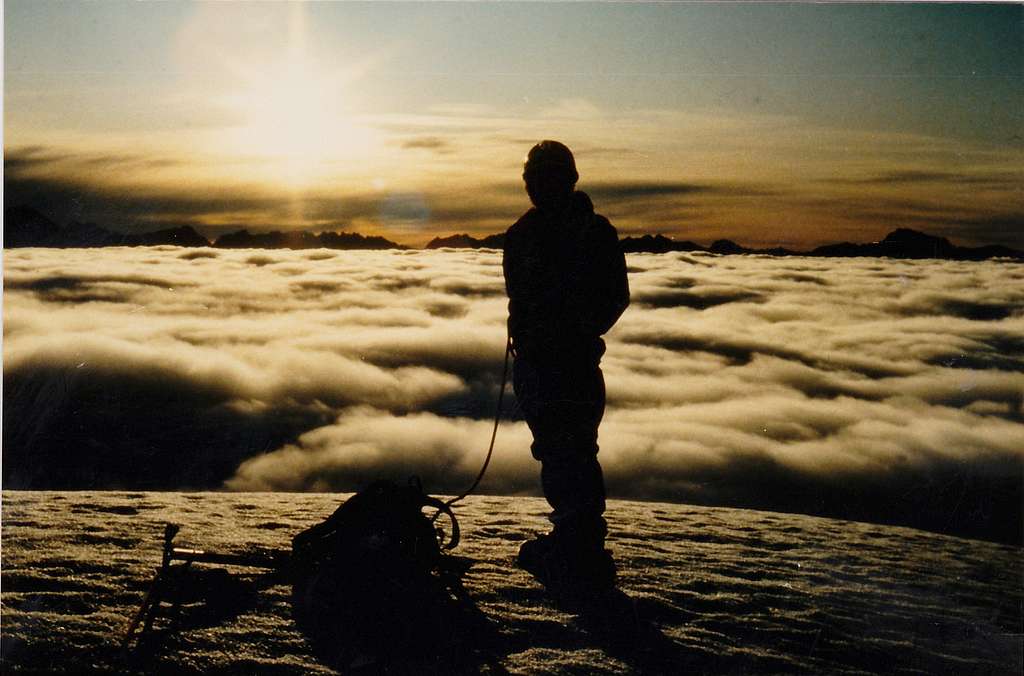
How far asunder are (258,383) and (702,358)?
937 cm

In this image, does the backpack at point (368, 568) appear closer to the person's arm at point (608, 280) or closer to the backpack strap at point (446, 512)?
the backpack strap at point (446, 512)

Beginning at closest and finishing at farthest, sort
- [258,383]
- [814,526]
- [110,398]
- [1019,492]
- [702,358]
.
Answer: [814,526], [1019,492], [110,398], [258,383], [702,358]

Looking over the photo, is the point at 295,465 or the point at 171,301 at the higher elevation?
the point at 171,301

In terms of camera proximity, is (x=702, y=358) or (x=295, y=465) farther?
(x=702, y=358)

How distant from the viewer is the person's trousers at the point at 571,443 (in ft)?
12.2

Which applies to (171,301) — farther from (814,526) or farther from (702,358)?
(814,526)

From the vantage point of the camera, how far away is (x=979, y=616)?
3877 mm

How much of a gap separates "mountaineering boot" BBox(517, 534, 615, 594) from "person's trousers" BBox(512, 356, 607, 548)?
37 mm

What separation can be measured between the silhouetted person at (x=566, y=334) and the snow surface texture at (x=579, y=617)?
26 centimetres

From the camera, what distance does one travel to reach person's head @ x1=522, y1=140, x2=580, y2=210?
3635 millimetres

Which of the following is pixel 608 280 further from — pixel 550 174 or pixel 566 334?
pixel 550 174

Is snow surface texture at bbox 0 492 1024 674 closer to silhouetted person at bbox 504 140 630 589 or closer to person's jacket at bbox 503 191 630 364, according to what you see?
silhouetted person at bbox 504 140 630 589

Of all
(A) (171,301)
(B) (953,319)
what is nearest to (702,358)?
(B) (953,319)

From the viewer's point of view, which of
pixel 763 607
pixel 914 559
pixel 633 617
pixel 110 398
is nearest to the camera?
pixel 633 617
